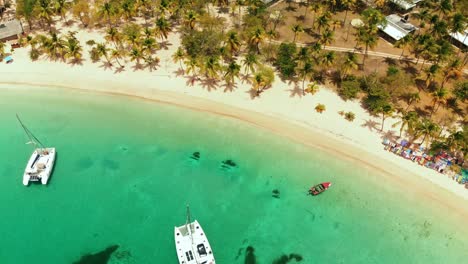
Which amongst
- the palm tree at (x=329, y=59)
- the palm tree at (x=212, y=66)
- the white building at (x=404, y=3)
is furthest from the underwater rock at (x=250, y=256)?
the white building at (x=404, y=3)

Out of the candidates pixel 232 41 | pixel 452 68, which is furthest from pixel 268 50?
pixel 452 68

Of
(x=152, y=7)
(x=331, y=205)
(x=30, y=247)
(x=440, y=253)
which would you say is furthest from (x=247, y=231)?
(x=152, y=7)

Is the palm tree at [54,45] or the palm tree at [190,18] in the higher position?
the palm tree at [190,18]

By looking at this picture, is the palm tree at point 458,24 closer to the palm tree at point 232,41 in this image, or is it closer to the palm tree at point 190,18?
the palm tree at point 232,41

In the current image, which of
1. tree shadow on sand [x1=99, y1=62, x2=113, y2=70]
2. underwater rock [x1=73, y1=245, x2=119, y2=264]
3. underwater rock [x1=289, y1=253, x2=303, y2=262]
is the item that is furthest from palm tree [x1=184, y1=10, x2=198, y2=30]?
underwater rock [x1=289, y1=253, x2=303, y2=262]

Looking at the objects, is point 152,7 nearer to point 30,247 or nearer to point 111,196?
point 111,196

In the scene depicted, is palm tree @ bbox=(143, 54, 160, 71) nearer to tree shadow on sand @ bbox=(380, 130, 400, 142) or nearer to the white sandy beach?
the white sandy beach
